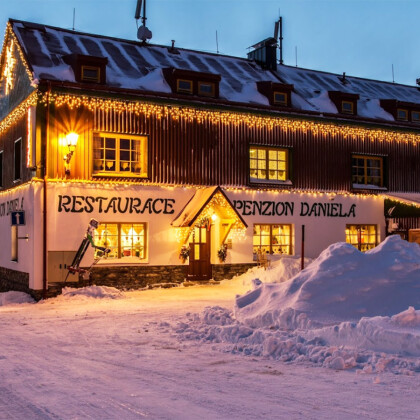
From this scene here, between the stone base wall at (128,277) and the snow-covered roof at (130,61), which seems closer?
the stone base wall at (128,277)

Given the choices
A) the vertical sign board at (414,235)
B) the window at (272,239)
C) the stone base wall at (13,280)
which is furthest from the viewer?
the vertical sign board at (414,235)

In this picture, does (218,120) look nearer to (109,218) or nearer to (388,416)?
(109,218)

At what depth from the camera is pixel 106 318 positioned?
14.5 meters

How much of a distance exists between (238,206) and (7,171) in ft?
28.8

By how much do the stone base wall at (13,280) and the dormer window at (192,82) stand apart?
8.10 metres

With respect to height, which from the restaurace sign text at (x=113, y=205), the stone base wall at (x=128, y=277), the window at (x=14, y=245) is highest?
the restaurace sign text at (x=113, y=205)

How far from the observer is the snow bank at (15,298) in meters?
19.5

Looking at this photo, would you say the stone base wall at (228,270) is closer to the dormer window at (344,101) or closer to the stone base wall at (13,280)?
the stone base wall at (13,280)

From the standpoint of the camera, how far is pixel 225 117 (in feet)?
74.5

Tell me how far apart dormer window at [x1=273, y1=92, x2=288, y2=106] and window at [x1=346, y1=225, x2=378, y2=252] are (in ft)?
Result: 18.3

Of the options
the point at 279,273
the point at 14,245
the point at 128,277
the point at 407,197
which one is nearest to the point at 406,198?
the point at 407,197

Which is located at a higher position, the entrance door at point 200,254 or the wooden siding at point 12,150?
the wooden siding at point 12,150

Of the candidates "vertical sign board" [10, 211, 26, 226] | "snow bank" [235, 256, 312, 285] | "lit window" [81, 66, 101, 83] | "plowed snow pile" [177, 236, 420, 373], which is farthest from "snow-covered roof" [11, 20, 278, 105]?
"plowed snow pile" [177, 236, 420, 373]

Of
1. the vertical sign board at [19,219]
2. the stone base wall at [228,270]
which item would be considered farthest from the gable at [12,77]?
the stone base wall at [228,270]
